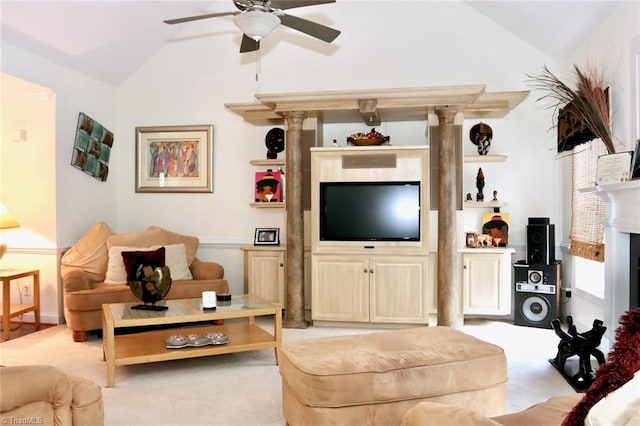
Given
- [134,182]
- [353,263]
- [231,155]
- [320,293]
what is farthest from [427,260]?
[134,182]

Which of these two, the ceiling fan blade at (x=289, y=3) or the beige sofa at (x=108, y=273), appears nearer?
the ceiling fan blade at (x=289, y=3)

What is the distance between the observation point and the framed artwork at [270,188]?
5.50 meters

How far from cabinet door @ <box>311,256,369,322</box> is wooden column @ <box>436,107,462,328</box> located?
0.73m

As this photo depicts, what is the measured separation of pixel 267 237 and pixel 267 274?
0.48 metres

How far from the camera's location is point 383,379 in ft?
7.43

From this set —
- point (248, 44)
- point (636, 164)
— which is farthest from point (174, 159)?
point (636, 164)

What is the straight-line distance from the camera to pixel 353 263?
15.7 ft

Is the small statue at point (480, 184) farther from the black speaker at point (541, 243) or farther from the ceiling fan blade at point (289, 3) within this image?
the ceiling fan blade at point (289, 3)

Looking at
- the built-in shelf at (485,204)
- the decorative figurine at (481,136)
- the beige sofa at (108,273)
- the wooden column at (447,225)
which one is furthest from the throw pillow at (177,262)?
the decorative figurine at (481,136)

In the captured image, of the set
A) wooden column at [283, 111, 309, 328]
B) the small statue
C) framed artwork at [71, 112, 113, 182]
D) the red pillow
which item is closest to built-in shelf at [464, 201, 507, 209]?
the small statue

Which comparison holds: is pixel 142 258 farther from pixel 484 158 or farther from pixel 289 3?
pixel 484 158

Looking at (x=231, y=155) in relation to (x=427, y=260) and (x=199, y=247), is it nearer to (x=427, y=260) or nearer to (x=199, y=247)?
(x=199, y=247)

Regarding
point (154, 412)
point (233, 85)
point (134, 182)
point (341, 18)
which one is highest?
point (341, 18)

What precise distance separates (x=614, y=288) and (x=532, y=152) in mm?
2293
